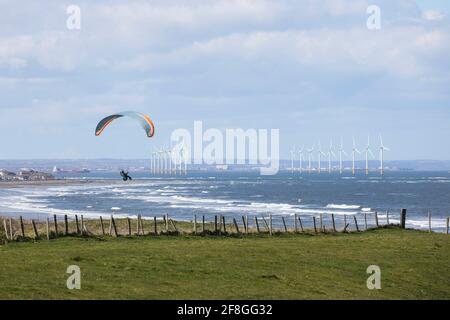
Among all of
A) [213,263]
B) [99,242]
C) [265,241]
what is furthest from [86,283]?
[265,241]

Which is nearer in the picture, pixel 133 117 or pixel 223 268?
pixel 223 268

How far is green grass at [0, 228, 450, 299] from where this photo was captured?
2495 cm

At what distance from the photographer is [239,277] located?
91.7 ft

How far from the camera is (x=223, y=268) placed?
2962 centimetres

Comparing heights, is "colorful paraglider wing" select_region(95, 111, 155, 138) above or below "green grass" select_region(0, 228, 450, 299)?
above

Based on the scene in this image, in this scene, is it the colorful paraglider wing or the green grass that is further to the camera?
the colorful paraglider wing

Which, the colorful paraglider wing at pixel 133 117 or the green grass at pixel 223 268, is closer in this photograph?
the green grass at pixel 223 268

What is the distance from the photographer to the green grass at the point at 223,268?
25.0 m

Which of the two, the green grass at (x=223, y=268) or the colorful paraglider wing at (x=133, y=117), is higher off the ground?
the colorful paraglider wing at (x=133, y=117)
